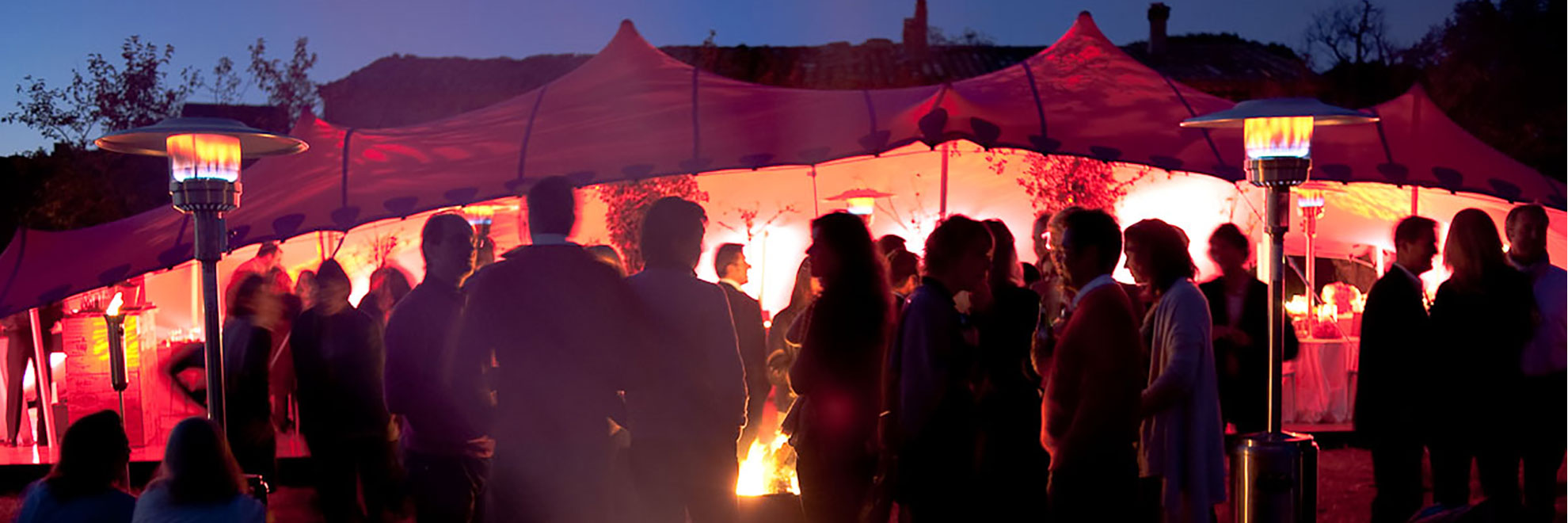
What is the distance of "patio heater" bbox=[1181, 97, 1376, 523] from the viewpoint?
392cm

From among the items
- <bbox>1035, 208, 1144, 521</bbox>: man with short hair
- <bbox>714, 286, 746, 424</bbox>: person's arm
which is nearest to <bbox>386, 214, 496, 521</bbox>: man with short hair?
<bbox>714, 286, 746, 424</bbox>: person's arm

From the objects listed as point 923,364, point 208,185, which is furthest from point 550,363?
point 208,185

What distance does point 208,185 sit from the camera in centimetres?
356

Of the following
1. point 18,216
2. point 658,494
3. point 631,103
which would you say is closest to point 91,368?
point 631,103

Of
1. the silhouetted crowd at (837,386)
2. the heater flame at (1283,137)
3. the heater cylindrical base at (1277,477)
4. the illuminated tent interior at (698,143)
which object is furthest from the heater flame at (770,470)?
the illuminated tent interior at (698,143)

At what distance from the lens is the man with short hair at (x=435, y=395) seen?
3.33 m

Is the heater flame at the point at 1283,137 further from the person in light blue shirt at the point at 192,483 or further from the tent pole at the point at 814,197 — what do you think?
the tent pole at the point at 814,197

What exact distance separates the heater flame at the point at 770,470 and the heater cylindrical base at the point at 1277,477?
67.4 inches

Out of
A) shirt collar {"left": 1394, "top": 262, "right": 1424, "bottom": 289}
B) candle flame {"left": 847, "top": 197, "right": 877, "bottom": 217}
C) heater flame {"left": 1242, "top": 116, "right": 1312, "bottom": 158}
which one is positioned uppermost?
heater flame {"left": 1242, "top": 116, "right": 1312, "bottom": 158}

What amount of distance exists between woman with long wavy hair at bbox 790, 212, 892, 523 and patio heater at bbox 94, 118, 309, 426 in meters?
1.68

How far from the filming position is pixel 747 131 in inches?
278

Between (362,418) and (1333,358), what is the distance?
646 cm

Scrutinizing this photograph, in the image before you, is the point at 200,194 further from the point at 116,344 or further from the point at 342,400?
the point at 116,344

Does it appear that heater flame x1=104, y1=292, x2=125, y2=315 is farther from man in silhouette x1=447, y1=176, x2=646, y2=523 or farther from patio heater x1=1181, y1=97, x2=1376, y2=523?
patio heater x1=1181, y1=97, x2=1376, y2=523
